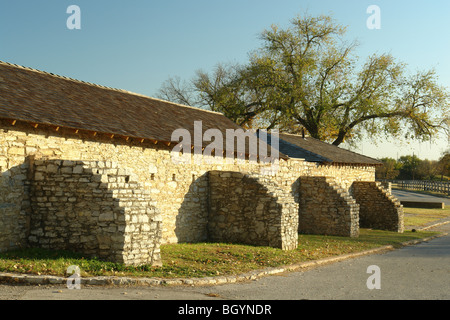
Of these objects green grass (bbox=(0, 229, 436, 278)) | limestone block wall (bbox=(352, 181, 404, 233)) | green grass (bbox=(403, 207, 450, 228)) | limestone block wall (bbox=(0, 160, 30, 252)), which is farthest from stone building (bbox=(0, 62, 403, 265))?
green grass (bbox=(403, 207, 450, 228))

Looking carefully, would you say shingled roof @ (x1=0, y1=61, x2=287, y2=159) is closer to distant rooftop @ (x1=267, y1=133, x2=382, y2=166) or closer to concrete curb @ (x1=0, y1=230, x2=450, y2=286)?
concrete curb @ (x1=0, y1=230, x2=450, y2=286)

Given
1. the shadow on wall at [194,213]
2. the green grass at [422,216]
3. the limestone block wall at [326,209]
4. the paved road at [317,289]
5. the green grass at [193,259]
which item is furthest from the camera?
the green grass at [422,216]

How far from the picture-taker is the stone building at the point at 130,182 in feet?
32.0

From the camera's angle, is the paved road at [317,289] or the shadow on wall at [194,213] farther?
the shadow on wall at [194,213]

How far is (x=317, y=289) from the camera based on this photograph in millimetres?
8680

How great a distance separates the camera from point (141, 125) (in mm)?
13555

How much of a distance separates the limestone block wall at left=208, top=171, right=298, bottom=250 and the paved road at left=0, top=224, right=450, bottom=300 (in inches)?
87.4

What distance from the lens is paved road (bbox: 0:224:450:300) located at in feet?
24.6

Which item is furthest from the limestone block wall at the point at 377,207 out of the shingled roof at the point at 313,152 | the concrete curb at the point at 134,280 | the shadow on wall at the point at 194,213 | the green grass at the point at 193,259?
the concrete curb at the point at 134,280

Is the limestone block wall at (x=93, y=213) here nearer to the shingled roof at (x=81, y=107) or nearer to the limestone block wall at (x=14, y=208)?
the limestone block wall at (x=14, y=208)

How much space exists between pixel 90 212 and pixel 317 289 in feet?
16.5

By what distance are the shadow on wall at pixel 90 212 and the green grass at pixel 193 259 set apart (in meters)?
0.31

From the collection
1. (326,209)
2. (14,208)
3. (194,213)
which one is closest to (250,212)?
(194,213)

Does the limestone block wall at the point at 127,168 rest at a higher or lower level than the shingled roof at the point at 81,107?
lower
